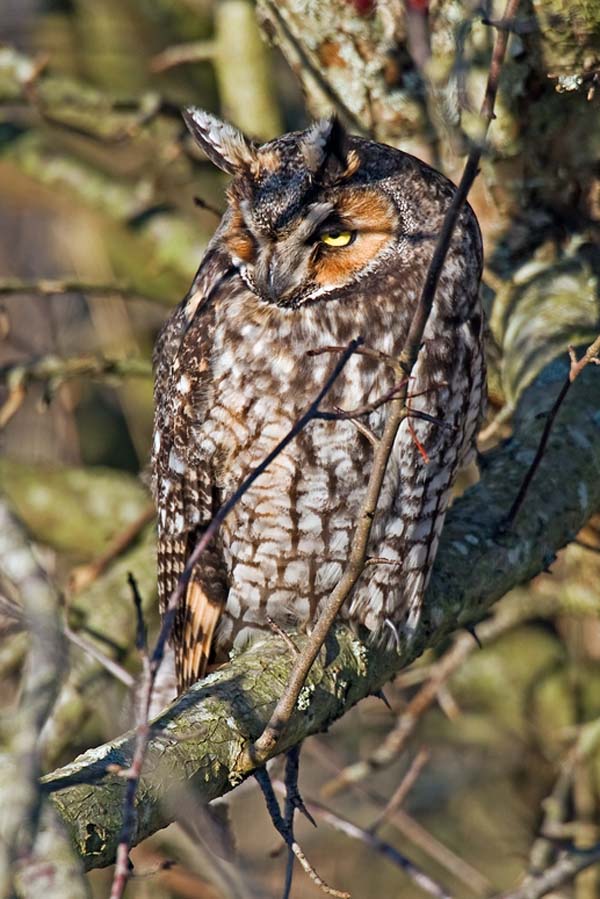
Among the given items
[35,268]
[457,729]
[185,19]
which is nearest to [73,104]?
[185,19]

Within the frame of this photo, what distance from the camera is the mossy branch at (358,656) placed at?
196 cm

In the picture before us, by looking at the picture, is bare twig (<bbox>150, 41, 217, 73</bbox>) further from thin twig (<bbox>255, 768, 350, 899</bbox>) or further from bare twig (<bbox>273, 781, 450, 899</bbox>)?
thin twig (<bbox>255, 768, 350, 899</bbox>)

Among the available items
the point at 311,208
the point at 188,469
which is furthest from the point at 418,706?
the point at 311,208

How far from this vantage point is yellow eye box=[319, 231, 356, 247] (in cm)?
276

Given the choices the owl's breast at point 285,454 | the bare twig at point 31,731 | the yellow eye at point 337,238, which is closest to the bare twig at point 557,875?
the owl's breast at point 285,454

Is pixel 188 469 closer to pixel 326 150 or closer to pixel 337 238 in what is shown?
pixel 337 238

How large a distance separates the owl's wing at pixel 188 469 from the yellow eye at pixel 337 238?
325mm

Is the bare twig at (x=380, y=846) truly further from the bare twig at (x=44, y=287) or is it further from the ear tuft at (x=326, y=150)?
the bare twig at (x=44, y=287)

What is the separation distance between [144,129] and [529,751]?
3.02 meters

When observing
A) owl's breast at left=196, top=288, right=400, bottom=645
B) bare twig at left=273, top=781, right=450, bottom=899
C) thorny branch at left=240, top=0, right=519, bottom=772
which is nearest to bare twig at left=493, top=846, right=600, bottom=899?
bare twig at left=273, top=781, right=450, bottom=899

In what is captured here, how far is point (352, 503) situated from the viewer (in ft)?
9.34

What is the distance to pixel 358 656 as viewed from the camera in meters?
2.79

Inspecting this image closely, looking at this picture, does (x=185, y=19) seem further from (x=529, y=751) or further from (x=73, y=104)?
(x=529, y=751)

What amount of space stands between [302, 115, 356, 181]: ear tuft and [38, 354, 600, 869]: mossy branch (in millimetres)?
985
